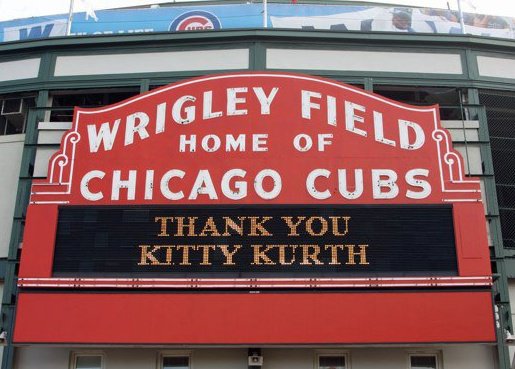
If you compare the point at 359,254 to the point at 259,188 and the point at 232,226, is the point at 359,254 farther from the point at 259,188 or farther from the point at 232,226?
the point at 232,226

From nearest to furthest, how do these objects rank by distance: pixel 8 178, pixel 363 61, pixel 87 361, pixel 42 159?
pixel 87 361, pixel 42 159, pixel 8 178, pixel 363 61

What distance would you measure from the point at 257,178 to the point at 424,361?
16.1 ft

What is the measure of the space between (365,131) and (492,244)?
3546mm

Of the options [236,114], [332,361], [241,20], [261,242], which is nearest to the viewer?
[261,242]

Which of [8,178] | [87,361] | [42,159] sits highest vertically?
[42,159]

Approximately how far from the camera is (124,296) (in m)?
12.4

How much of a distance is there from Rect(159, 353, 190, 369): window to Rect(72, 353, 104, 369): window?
125 centimetres

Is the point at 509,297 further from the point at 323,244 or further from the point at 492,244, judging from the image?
the point at 323,244

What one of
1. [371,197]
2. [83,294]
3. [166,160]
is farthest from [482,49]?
[83,294]

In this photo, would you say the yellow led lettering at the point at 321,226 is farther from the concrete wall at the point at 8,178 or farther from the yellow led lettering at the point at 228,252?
the concrete wall at the point at 8,178

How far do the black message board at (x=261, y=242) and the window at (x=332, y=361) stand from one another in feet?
6.37

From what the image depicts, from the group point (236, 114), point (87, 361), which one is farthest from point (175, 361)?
point (236, 114)

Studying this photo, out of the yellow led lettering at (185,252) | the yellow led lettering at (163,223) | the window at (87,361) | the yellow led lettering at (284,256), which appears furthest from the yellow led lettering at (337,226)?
the window at (87,361)

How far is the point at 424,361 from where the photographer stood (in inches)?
522
